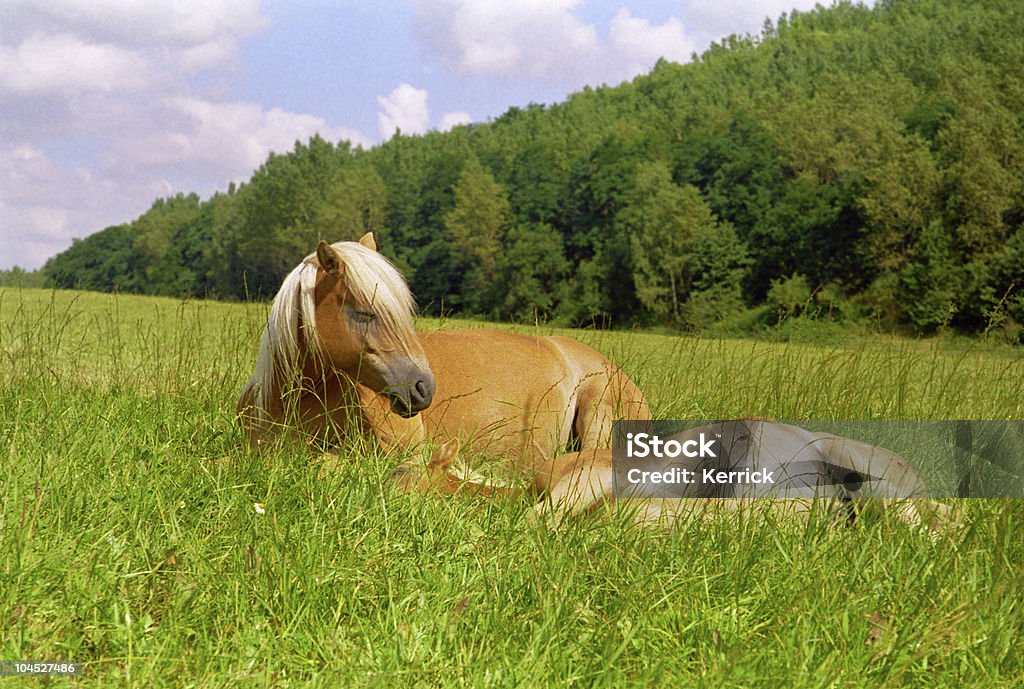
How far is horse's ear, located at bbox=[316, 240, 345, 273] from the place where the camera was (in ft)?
14.1

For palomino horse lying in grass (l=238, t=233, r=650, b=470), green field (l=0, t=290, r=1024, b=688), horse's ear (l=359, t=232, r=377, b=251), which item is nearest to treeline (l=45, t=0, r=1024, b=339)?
horse's ear (l=359, t=232, r=377, b=251)

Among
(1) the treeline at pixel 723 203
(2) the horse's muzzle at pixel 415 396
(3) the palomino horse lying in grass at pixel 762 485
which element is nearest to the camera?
(3) the palomino horse lying in grass at pixel 762 485

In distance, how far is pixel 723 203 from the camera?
207ft

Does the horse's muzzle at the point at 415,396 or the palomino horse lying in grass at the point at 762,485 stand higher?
the horse's muzzle at the point at 415,396

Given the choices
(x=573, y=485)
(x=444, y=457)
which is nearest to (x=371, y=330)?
(x=444, y=457)

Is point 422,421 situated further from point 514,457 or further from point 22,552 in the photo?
point 22,552

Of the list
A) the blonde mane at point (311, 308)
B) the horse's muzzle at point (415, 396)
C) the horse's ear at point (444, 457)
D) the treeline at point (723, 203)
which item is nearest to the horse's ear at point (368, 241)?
the blonde mane at point (311, 308)

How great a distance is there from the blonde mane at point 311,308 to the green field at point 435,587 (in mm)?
618

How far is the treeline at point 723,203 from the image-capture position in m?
41.2

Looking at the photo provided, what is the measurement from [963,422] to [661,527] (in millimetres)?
3124

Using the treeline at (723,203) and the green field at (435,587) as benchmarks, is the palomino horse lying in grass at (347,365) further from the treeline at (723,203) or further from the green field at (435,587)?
the treeline at (723,203)

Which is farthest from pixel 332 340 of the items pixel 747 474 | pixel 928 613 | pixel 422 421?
pixel 928 613

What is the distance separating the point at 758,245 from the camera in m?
58.2

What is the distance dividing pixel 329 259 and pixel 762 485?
240cm
